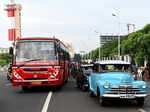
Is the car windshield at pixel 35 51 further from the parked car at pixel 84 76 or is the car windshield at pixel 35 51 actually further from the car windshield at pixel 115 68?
the car windshield at pixel 115 68

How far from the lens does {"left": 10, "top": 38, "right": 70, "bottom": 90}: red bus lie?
15.2 m

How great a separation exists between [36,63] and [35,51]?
71 cm

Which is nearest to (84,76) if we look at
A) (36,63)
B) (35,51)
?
(36,63)

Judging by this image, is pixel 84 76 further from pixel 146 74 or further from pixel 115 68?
pixel 146 74

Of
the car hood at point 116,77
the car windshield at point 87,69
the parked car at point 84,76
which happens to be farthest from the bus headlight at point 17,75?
the car hood at point 116,77

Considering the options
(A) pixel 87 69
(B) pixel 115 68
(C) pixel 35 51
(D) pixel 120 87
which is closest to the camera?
(D) pixel 120 87

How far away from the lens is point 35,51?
15.7 meters

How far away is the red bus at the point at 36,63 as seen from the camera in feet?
49.8

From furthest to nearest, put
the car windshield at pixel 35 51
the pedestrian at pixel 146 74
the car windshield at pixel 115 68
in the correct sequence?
the pedestrian at pixel 146 74 → the car windshield at pixel 35 51 → the car windshield at pixel 115 68

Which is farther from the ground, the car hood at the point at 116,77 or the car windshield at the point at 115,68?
the car windshield at the point at 115,68

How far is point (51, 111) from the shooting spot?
9.54m

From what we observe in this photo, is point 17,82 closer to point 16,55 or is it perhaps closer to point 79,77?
point 16,55

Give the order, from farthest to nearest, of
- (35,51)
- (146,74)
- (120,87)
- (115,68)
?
(146,74), (35,51), (115,68), (120,87)

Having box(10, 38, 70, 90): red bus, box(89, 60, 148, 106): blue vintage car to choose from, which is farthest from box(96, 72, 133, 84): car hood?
box(10, 38, 70, 90): red bus
